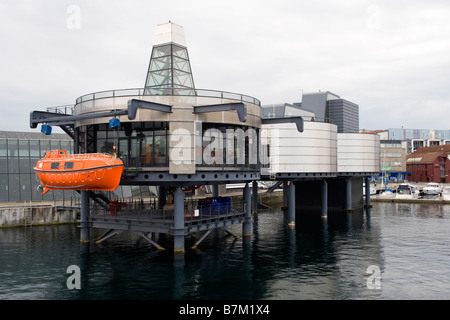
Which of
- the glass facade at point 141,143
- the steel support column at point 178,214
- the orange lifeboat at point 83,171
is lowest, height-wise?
the steel support column at point 178,214

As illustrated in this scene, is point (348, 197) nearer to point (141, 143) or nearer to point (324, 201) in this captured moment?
point (324, 201)

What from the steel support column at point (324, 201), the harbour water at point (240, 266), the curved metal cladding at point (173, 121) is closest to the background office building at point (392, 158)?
the steel support column at point (324, 201)

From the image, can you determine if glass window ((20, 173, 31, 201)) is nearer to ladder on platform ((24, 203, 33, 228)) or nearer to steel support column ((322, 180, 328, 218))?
ladder on platform ((24, 203, 33, 228))

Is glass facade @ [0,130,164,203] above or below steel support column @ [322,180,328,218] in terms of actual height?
above

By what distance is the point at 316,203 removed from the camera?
71.2 meters

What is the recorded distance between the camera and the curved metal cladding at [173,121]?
1318 inches

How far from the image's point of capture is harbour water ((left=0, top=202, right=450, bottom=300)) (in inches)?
995

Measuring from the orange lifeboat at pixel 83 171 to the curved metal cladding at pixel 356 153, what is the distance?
42.8 metres

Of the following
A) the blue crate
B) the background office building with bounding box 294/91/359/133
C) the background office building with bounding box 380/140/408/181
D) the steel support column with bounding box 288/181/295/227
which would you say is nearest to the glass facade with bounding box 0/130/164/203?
the blue crate

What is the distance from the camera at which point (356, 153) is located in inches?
2650

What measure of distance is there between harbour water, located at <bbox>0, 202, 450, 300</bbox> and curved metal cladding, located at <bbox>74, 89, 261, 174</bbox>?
8.20 metres

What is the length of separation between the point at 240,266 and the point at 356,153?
42.1m

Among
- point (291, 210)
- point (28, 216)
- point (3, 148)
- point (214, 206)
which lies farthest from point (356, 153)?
point (3, 148)

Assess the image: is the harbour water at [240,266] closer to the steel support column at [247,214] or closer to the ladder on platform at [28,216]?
the steel support column at [247,214]
